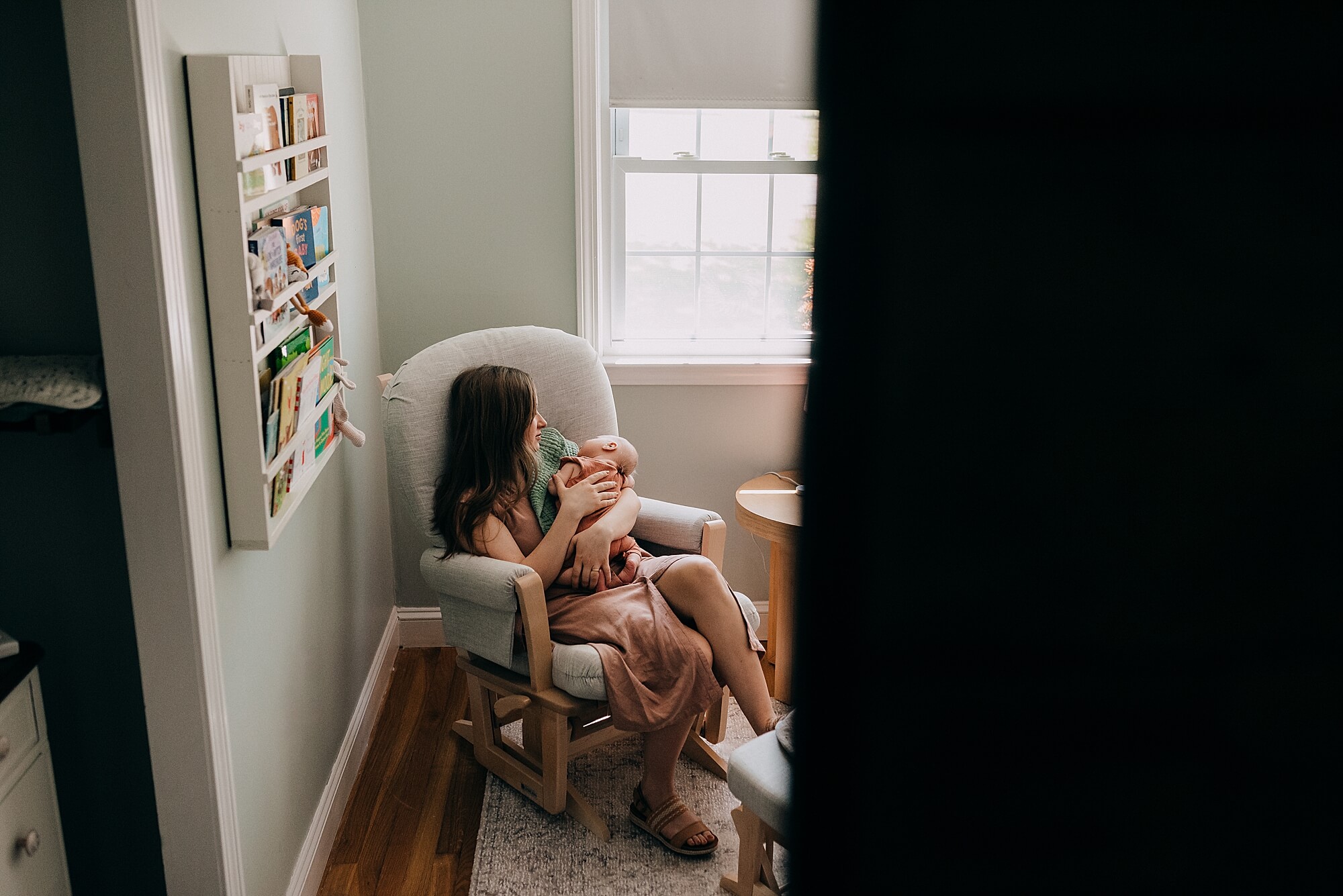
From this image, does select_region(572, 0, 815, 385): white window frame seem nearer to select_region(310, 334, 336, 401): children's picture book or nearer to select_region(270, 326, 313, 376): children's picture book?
select_region(310, 334, 336, 401): children's picture book

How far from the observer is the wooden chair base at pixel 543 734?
240 cm

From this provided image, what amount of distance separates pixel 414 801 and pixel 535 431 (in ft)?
3.23

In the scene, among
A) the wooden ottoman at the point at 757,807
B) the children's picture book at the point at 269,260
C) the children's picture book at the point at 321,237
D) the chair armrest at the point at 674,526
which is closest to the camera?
the children's picture book at the point at 269,260

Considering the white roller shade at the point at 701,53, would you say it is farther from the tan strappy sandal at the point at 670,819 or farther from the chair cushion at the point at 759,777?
the tan strappy sandal at the point at 670,819

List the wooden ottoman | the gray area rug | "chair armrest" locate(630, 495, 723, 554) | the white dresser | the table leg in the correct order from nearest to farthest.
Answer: the white dresser
the wooden ottoman
the gray area rug
"chair armrest" locate(630, 495, 723, 554)
the table leg

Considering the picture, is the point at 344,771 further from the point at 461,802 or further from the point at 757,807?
the point at 757,807

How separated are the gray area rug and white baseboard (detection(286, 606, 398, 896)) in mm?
342

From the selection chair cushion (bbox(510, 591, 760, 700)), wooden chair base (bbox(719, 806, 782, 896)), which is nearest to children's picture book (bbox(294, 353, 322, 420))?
chair cushion (bbox(510, 591, 760, 700))

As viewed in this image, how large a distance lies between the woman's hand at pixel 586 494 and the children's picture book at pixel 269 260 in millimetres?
987

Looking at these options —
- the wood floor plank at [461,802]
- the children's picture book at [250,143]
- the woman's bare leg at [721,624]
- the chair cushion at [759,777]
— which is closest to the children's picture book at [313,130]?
the children's picture book at [250,143]

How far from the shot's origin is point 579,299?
3041 mm

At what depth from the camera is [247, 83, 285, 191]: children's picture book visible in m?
1.64

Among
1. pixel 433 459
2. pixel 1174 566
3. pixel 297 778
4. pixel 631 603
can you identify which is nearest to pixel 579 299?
pixel 433 459

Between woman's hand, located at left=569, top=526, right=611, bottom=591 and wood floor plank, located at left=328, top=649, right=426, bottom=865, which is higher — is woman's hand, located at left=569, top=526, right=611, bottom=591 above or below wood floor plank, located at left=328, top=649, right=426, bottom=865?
above
